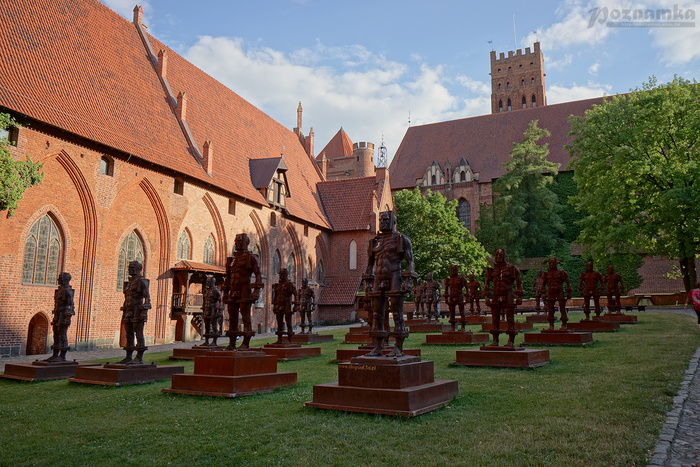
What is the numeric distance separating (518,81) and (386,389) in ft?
231

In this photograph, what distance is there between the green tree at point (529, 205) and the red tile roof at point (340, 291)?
49.2 ft

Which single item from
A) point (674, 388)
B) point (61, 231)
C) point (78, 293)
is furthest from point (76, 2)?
point (674, 388)

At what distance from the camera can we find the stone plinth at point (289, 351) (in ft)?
48.7

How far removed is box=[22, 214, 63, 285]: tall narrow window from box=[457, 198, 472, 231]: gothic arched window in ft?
135

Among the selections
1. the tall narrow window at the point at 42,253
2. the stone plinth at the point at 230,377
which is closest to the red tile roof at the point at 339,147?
the tall narrow window at the point at 42,253

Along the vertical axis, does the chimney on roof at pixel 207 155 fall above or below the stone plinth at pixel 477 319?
above

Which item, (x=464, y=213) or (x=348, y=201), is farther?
(x=464, y=213)

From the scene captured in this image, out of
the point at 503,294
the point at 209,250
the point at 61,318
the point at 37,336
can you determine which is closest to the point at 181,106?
the point at 209,250

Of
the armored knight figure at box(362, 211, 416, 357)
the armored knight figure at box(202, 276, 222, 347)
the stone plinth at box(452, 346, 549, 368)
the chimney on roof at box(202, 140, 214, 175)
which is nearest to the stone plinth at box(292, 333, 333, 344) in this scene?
the armored knight figure at box(202, 276, 222, 347)

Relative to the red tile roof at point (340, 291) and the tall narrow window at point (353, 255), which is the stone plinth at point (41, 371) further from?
the tall narrow window at point (353, 255)

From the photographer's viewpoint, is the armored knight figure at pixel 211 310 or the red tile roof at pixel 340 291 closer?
the armored knight figure at pixel 211 310

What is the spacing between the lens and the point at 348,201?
43875 mm

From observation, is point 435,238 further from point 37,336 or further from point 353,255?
point 37,336

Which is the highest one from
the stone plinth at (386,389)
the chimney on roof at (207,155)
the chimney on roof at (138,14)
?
the chimney on roof at (138,14)
